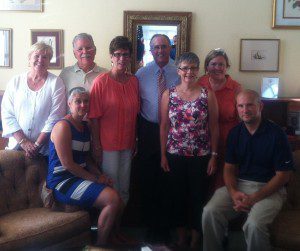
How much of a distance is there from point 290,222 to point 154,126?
3.38 feet

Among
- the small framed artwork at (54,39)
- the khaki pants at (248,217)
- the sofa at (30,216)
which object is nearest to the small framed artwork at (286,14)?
the khaki pants at (248,217)

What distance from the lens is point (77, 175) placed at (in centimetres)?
225

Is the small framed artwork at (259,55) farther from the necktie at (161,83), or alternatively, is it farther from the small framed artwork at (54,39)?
the small framed artwork at (54,39)

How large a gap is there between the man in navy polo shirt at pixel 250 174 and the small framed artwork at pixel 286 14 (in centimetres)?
151

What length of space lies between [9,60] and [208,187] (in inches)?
89.5

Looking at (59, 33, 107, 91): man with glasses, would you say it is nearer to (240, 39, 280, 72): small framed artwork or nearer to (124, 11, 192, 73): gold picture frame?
(124, 11, 192, 73): gold picture frame

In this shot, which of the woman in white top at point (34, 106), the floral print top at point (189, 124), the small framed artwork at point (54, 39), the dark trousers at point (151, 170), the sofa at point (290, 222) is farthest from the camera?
the small framed artwork at point (54, 39)

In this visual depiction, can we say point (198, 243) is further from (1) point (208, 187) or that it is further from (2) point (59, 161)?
(2) point (59, 161)

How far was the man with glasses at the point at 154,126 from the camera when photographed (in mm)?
2500

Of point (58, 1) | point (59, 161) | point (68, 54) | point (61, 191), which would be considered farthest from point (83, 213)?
point (58, 1)

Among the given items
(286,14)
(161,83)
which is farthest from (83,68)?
(286,14)

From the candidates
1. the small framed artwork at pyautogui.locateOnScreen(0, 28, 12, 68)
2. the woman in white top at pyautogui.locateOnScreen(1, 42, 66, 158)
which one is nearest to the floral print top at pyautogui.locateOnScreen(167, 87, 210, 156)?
the woman in white top at pyautogui.locateOnScreen(1, 42, 66, 158)

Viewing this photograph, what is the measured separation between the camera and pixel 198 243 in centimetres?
247

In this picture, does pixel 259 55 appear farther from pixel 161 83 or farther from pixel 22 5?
pixel 22 5
